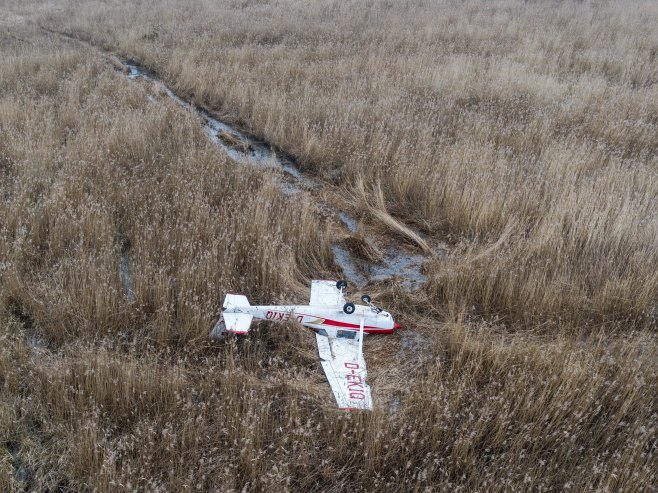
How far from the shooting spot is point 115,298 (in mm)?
4668

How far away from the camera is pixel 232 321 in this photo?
14.5 feet

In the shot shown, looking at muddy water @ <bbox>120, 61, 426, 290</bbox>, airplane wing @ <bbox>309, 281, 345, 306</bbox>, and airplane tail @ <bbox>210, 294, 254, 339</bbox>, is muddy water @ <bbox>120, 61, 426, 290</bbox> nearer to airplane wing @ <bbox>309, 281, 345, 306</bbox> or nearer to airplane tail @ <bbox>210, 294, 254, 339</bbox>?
airplane wing @ <bbox>309, 281, 345, 306</bbox>

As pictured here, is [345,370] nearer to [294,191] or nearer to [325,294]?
[325,294]

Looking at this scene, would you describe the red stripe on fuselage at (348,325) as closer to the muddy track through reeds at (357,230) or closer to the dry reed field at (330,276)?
the dry reed field at (330,276)

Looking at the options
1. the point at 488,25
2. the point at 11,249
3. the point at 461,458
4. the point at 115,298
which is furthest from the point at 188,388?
the point at 488,25

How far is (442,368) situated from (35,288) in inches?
161

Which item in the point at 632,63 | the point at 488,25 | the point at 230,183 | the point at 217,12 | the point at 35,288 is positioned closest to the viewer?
the point at 35,288

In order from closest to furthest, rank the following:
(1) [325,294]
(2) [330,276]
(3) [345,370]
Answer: (3) [345,370], (1) [325,294], (2) [330,276]

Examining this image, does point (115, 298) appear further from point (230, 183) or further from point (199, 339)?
point (230, 183)

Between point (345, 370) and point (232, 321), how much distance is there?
1.13m

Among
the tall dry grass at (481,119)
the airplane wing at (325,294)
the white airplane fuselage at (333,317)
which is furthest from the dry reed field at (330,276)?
the airplane wing at (325,294)

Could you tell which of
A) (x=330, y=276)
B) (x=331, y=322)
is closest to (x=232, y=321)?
(x=331, y=322)

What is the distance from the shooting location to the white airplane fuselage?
183 inches

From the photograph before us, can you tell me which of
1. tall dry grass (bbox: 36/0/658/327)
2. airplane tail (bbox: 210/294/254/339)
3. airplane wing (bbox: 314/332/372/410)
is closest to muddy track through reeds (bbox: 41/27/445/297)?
tall dry grass (bbox: 36/0/658/327)
